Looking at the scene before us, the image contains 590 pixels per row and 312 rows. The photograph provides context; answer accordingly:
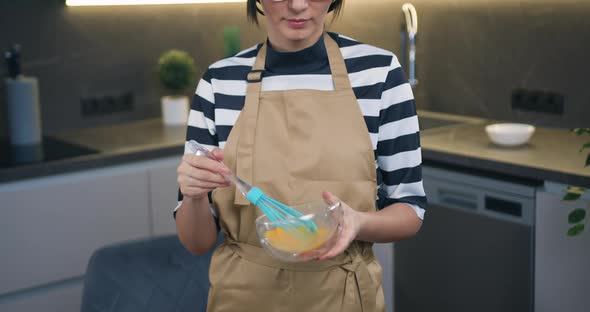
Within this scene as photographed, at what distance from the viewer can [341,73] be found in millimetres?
1350

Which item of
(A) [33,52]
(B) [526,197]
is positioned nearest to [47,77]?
(A) [33,52]

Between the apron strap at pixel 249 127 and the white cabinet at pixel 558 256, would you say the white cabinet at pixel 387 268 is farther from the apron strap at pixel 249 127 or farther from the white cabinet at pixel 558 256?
the apron strap at pixel 249 127

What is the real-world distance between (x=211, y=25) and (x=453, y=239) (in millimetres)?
1358

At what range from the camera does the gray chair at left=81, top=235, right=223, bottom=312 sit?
1.51m

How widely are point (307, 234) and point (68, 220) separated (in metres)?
1.50

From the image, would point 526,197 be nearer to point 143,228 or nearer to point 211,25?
point 143,228

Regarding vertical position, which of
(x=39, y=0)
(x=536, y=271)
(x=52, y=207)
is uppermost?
(x=39, y=0)

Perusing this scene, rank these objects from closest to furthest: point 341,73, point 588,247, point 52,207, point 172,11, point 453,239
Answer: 1. point 341,73
2. point 588,247
3. point 52,207
4. point 453,239
5. point 172,11

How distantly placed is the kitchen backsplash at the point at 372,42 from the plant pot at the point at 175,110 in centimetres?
18

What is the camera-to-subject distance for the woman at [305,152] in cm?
130

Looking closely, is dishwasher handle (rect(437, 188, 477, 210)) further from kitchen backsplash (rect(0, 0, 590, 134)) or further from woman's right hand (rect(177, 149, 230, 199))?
woman's right hand (rect(177, 149, 230, 199))

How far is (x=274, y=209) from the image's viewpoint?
1198 millimetres

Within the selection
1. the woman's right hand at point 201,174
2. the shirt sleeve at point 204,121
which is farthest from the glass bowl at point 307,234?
the shirt sleeve at point 204,121

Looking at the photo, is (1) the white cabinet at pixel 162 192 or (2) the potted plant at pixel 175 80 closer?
(1) the white cabinet at pixel 162 192
